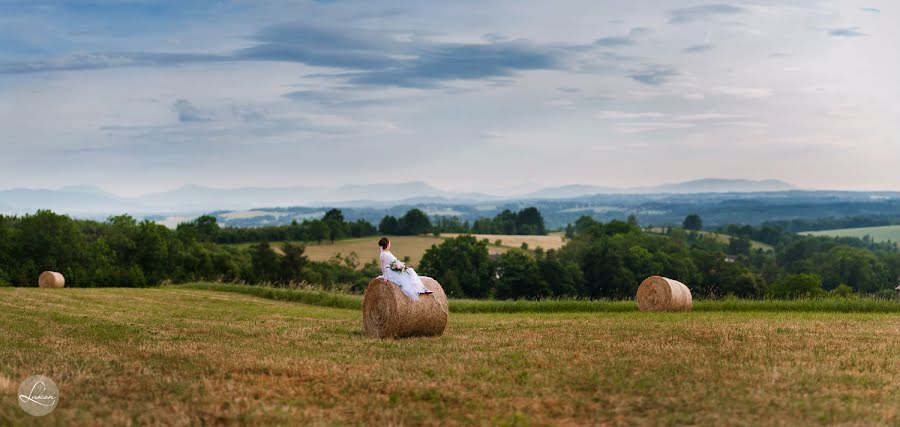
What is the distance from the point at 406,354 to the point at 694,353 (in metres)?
5.41

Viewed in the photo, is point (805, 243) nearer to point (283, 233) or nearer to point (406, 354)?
point (283, 233)

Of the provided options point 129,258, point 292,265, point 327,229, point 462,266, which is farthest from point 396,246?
point 129,258

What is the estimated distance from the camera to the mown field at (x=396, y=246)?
345 ft

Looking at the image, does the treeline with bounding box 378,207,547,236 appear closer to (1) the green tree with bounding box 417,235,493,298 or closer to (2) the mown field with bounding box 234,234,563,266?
(2) the mown field with bounding box 234,234,563,266

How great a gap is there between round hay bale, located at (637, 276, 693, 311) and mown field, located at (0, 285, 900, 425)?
623 centimetres

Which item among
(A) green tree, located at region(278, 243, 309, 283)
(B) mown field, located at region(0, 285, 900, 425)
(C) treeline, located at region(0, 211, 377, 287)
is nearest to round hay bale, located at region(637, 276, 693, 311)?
(B) mown field, located at region(0, 285, 900, 425)

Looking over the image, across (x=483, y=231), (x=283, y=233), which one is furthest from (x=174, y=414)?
(x=483, y=231)

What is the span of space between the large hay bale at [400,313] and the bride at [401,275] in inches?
4.6

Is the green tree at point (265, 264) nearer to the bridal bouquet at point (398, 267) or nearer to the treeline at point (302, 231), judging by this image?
the treeline at point (302, 231)

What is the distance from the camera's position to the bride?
59.0ft

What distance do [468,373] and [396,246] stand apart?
325ft

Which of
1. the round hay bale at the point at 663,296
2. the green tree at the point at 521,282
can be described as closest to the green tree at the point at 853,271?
the green tree at the point at 521,282

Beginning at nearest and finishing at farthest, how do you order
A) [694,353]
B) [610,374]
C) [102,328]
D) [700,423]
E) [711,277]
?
[700,423] < [610,374] < [694,353] < [102,328] < [711,277]

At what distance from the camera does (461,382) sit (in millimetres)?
11703
